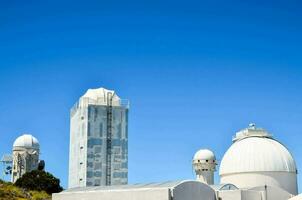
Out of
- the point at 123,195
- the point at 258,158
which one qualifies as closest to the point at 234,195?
the point at 123,195

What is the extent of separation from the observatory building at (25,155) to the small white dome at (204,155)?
5416 centimetres

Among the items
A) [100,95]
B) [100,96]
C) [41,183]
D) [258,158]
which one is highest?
[100,95]

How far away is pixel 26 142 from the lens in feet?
414

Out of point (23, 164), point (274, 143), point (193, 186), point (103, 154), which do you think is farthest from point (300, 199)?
point (23, 164)

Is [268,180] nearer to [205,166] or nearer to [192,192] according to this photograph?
[205,166]

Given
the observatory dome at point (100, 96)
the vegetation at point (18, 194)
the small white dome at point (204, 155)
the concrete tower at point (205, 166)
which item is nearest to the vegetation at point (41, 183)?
the vegetation at point (18, 194)

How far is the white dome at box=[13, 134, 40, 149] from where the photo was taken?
413 feet

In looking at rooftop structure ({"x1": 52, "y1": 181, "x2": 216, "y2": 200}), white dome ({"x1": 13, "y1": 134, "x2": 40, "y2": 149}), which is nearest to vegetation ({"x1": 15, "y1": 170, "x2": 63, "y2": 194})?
rooftop structure ({"x1": 52, "y1": 181, "x2": 216, "y2": 200})

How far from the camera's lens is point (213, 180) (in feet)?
274

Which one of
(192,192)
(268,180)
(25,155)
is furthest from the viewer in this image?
(25,155)

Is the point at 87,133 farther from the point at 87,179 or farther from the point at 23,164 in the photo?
the point at 23,164

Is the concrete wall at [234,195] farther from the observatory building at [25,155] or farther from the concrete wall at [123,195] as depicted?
the observatory building at [25,155]

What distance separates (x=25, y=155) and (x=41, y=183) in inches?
1897

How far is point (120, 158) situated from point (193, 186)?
217 ft
